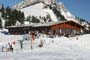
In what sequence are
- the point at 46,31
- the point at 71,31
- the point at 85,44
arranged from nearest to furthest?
the point at 85,44 → the point at 46,31 → the point at 71,31

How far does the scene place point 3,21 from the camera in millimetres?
117375

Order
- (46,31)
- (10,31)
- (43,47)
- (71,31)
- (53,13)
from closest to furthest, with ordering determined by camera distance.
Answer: (43,47), (46,31), (71,31), (10,31), (53,13)

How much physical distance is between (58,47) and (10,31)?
138ft

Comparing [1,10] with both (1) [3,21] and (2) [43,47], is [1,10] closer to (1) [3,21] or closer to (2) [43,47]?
(1) [3,21]

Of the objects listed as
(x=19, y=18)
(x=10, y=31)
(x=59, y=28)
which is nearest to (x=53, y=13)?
(x=19, y=18)

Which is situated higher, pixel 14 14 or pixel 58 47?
pixel 14 14

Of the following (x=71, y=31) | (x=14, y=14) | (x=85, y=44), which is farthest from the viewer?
(x=14, y=14)

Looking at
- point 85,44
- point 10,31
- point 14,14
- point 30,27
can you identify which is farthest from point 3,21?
point 85,44

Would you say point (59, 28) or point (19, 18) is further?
point (19, 18)

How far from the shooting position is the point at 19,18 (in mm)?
126438

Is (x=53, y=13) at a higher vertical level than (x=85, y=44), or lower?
higher

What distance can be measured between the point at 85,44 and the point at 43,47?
26.0 ft

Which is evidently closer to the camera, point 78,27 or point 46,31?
point 46,31

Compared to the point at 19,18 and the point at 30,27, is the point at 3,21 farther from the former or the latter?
the point at 30,27
